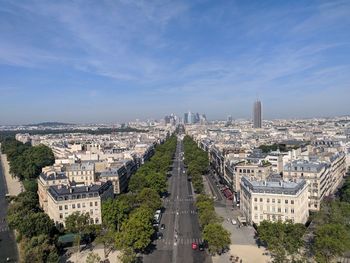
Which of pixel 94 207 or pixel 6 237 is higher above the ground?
pixel 94 207

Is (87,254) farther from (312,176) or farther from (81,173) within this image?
(312,176)

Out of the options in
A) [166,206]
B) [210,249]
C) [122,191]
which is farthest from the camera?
[122,191]

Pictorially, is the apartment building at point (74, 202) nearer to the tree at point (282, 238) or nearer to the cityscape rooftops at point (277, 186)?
the cityscape rooftops at point (277, 186)

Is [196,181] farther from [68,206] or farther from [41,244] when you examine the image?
[41,244]

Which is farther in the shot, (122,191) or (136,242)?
(122,191)

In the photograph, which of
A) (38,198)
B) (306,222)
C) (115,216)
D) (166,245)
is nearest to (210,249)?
(166,245)

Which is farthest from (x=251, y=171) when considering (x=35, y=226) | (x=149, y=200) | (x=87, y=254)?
(x=35, y=226)
